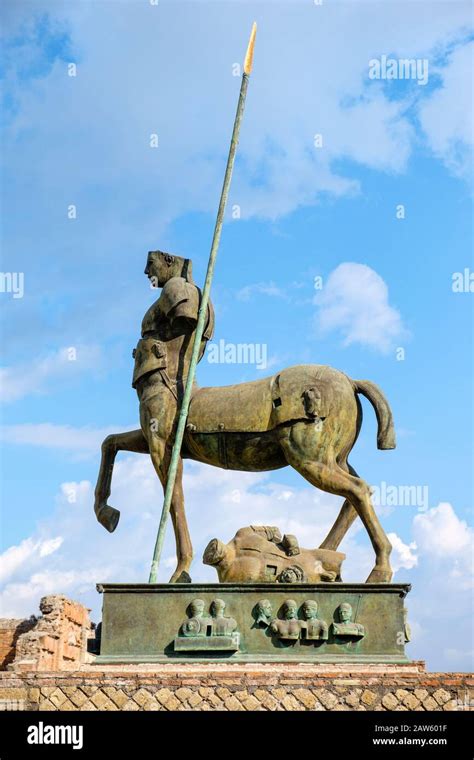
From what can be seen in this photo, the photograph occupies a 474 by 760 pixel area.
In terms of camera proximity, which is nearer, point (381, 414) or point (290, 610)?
point (290, 610)

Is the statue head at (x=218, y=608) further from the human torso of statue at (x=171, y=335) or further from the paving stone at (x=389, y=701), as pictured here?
the human torso of statue at (x=171, y=335)

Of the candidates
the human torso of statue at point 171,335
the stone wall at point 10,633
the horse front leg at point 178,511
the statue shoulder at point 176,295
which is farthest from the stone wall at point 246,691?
the stone wall at point 10,633

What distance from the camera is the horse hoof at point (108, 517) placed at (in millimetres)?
11898

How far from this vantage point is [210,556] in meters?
10.8

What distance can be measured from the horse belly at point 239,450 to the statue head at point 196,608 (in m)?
1.63

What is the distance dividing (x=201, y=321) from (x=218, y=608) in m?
3.07

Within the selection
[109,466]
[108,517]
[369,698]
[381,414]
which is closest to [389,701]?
[369,698]

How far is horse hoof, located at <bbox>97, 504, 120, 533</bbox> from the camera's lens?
39.0 feet

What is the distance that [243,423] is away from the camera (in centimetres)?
1124

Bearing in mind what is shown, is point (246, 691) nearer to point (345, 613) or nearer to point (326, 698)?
point (326, 698)

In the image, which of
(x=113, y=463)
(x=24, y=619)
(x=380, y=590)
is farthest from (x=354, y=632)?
(x=24, y=619)
